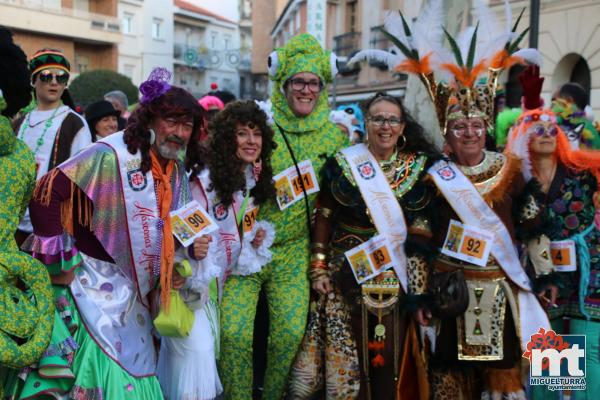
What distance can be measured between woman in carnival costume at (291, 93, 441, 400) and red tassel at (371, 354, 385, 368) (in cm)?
1

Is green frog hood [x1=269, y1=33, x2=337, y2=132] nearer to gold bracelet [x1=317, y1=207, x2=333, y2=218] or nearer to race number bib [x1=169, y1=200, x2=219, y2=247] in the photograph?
gold bracelet [x1=317, y1=207, x2=333, y2=218]

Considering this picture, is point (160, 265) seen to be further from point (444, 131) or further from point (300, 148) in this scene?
point (444, 131)

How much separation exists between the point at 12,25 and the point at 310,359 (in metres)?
35.4

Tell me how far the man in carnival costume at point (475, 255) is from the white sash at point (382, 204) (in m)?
0.14

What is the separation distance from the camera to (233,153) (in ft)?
13.6

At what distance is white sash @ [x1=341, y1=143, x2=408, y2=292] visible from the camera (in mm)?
4156

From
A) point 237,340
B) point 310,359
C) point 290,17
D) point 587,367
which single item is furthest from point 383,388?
point 290,17

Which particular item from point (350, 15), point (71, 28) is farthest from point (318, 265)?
point (71, 28)

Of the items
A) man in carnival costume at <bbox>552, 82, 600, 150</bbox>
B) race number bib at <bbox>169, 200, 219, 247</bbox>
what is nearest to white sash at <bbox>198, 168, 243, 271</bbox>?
race number bib at <bbox>169, 200, 219, 247</bbox>

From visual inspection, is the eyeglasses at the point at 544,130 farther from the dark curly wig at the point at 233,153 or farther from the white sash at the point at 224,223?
the white sash at the point at 224,223

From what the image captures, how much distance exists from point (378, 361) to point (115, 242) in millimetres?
1727

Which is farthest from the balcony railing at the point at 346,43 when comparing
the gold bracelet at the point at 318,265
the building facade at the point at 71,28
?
the gold bracelet at the point at 318,265

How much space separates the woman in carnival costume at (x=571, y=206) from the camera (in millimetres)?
4500

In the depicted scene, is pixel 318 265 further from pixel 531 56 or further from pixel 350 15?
pixel 350 15
